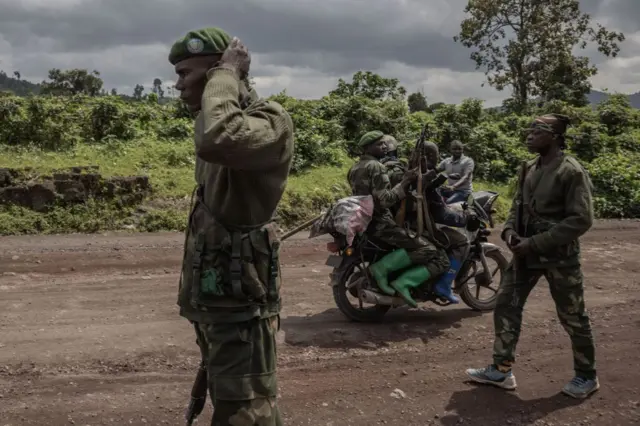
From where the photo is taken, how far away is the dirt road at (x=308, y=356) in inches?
189

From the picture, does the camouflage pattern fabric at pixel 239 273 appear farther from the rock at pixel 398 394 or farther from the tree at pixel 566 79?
the tree at pixel 566 79

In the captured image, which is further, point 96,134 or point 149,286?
point 96,134

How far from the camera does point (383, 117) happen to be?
1930 cm

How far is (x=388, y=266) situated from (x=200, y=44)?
420cm

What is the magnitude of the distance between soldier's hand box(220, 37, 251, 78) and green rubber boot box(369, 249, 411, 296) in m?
4.04

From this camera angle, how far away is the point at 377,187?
6.51 metres

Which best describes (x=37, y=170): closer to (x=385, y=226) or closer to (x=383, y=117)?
(x=385, y=226)

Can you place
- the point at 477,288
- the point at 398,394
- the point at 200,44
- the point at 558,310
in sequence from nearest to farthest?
the point at 200,44 → the point at 398,394 → the point at 558,310 → the point at 477,288

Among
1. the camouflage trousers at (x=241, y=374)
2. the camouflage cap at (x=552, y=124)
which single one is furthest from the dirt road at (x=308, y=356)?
the camouflage cap at (x=552, y=124)

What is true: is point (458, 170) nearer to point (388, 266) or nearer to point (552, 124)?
point (388, 266)

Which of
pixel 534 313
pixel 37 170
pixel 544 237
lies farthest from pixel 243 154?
pixel 37 170

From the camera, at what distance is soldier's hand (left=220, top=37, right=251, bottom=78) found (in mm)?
2898

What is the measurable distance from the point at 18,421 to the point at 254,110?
3.03m

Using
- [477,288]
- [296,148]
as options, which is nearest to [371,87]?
[296,148]
